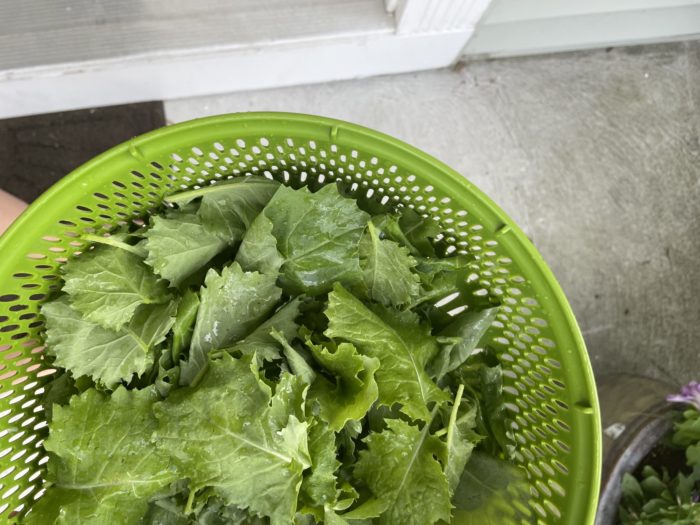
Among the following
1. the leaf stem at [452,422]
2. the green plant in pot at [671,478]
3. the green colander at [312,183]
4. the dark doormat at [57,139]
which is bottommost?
the green plant in pot at [671,478]

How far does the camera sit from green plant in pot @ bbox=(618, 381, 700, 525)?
78 cm

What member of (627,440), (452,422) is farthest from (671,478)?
(452,422)

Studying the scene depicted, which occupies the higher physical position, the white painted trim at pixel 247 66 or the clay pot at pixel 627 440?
the white painted trim at pixel 247 66

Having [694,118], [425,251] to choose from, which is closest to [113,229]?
[425,251]

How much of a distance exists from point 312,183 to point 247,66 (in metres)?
0.37

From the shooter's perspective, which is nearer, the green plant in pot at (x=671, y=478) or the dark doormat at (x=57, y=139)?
the green plant in pot at (x=671, y=478)

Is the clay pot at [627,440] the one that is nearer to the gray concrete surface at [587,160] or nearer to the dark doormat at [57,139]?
the gray concrete surface at [587,160]

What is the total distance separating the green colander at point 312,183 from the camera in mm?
589

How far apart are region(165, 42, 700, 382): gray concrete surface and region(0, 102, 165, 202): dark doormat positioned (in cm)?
6

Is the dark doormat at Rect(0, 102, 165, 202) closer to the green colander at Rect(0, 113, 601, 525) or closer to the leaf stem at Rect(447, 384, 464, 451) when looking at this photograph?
the green colander at Rect(0, 113, 601, 525)

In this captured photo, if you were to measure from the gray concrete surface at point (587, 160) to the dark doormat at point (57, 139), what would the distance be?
62 mm

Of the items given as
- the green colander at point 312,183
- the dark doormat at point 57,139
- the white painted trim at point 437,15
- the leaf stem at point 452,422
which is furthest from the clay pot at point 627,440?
the dark doormat at point 57,139

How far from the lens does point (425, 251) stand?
27.5 inches

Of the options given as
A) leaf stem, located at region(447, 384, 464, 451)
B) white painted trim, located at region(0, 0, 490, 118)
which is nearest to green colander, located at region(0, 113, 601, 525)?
leaf stem, located at region(447, 384, 464, 451)
